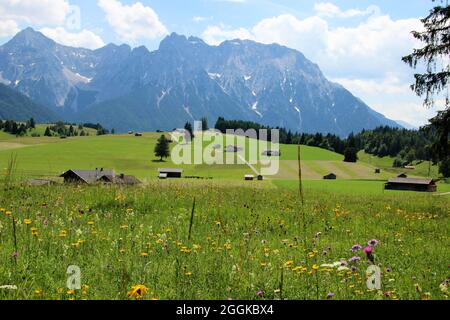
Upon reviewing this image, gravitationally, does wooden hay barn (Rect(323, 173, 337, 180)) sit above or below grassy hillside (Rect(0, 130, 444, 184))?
below

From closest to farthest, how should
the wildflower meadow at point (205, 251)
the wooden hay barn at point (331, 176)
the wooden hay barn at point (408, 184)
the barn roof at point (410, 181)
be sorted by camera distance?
the wildflower meadow at point (205, 251) < the wooden hay barn at point (408, 184) < the barn roof at point (410, 181) < the wooden hay barn at point (331, 176)

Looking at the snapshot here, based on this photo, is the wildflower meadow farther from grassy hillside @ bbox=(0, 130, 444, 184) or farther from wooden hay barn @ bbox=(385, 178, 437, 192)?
grassy hillside @ bbox=(0, 130, 444, 184)

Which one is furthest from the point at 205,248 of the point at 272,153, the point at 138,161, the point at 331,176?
the point at 272,153

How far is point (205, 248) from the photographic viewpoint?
735 cm

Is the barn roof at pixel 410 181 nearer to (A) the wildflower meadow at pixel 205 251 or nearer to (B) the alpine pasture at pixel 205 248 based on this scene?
(B) the alpine pasture at pixel 205 248

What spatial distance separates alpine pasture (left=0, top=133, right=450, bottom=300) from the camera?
520 cm

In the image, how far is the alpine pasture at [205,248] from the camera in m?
5.20

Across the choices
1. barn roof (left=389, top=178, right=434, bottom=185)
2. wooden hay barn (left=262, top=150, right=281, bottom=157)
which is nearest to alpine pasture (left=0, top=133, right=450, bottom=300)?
barn roof (left=389, top=178, right=434, bottom=185)

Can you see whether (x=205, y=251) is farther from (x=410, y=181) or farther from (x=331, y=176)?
(x=331, y=176)

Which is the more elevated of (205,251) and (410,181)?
(205,251)

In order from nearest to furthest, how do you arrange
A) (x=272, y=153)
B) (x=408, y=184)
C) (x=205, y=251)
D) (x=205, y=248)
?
1. (x=205, y=251)
2. (x=205, y=248)
3. (x=408, y=184)
4. (x=272, y=153)

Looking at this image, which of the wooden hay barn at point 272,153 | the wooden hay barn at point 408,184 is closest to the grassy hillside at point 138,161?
the wooden hay barn at point 272,153
